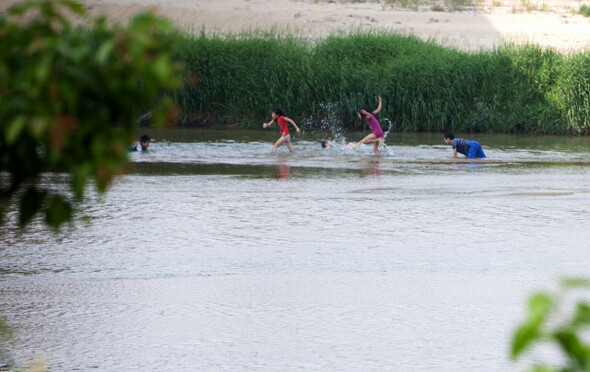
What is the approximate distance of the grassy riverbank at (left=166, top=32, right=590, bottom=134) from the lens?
28875 mm

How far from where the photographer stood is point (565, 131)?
94.8 feet

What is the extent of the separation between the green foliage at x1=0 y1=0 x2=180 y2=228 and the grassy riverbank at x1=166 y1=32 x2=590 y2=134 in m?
26.7

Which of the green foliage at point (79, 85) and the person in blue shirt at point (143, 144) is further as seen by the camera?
the person in blue shirt at point (143, 144)

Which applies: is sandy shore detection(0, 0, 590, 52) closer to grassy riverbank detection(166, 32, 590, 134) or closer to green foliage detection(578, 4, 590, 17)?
green foliage detection(578, 4, 590, 17)

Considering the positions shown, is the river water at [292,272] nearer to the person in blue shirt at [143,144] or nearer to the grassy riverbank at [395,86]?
the person in blue shirt at [143,144]

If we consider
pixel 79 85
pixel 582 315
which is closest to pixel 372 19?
pixel 79 85

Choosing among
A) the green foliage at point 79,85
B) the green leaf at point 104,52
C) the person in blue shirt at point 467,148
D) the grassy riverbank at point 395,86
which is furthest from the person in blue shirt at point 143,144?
the green leaf at point 104,52

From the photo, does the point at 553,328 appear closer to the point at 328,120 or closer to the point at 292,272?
the point at 292,272

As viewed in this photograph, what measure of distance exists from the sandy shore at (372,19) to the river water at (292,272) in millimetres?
24844

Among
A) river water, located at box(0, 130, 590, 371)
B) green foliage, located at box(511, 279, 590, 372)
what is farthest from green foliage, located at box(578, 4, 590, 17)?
green foliage, located at box(511, 279, 590, 372)

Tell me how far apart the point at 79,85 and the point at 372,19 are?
4132 centimetres

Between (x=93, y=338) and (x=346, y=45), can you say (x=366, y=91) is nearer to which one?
(x=346, y=45)

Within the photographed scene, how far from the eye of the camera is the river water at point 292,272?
616cm

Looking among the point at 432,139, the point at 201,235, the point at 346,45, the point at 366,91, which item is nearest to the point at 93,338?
the point at 201,235
